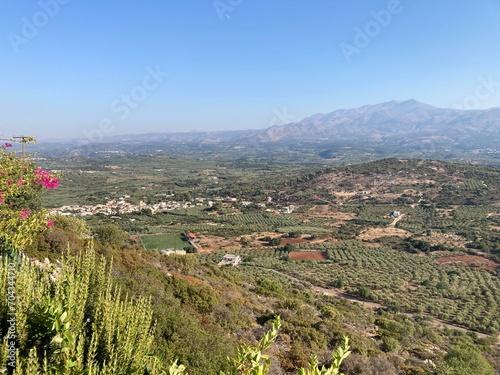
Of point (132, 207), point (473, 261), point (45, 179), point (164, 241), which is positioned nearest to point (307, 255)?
point (473, 261)

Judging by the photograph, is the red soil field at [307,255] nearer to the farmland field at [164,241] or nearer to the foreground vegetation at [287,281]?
the foreground vegetation at [287,281]

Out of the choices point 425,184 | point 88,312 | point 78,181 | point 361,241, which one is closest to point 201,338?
point 88,312

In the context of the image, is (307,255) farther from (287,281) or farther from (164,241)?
(164,241)

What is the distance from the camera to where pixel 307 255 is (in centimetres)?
3659

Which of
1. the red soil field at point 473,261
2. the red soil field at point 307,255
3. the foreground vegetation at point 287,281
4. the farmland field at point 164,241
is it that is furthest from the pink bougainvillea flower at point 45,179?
the red soil field at point 473,261

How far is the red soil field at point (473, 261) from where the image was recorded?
31852mm

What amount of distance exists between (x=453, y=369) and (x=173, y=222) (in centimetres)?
4787

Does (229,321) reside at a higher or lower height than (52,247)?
lower

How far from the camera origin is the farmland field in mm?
39188

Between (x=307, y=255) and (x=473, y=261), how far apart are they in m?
16.3

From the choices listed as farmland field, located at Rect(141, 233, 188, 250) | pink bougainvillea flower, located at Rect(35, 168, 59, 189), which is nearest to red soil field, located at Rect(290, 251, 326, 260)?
farmland field, located at Rect(141, 233, 188, 250)

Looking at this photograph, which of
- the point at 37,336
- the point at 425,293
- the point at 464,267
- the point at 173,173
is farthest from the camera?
the point at 173,173

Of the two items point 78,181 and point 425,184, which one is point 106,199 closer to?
point 78,181

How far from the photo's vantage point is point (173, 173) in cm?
12394
